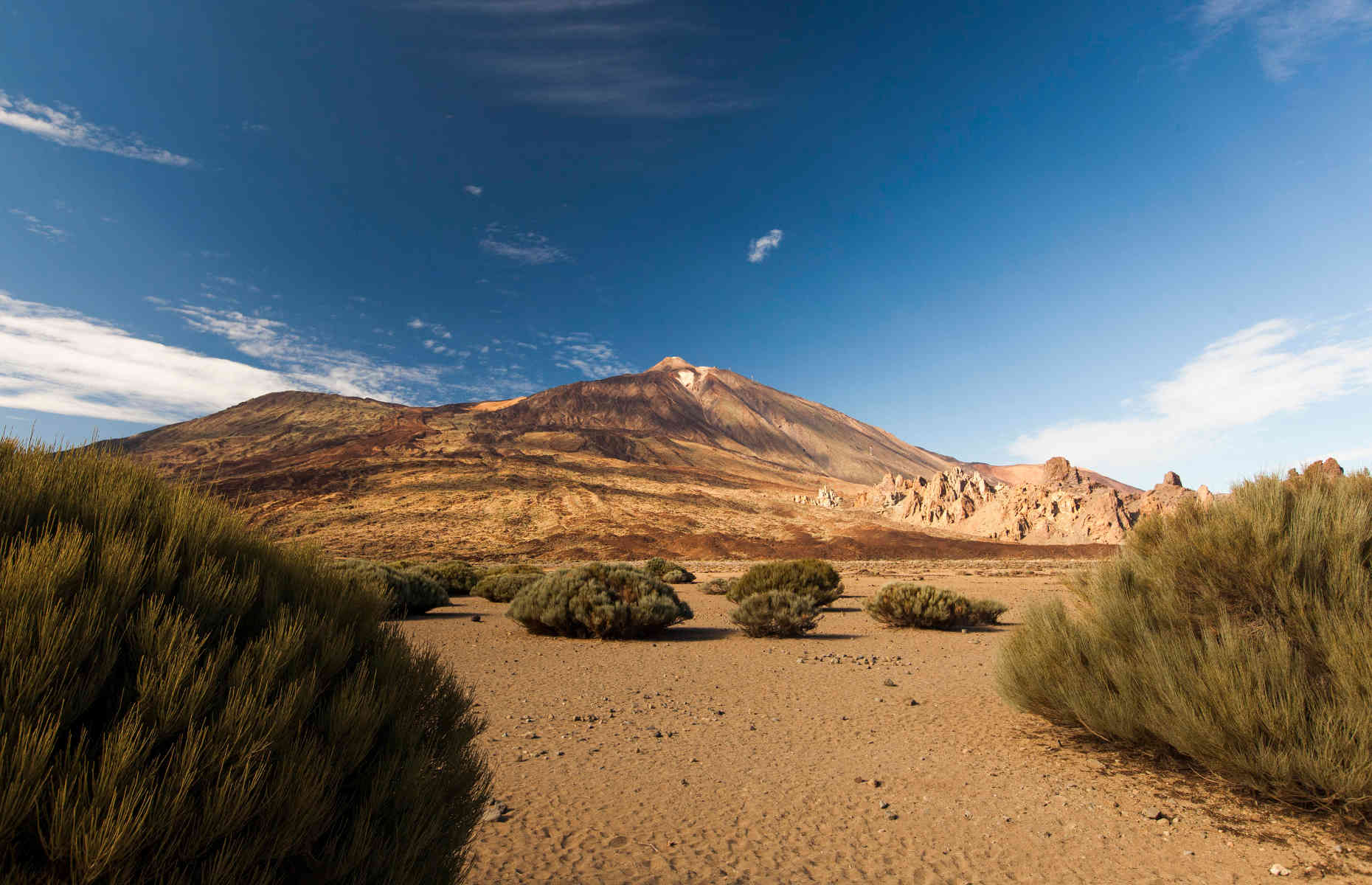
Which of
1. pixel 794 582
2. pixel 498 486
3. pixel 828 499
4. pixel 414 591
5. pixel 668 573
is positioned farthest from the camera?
pixel 828 499

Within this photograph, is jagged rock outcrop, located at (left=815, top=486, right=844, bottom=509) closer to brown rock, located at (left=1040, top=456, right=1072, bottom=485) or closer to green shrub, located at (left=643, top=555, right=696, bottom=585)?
brown rock, located at (left=1040, top=456, right=1072, bottom=485)

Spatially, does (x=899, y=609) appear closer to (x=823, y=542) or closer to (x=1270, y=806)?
(x=1270, y=806)

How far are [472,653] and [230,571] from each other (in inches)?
330

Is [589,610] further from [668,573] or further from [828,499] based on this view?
[828,499]

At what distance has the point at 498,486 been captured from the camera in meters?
58.8

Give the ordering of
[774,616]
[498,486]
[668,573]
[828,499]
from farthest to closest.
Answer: [828,499] < [498,486] < [668,573] < [774,616]

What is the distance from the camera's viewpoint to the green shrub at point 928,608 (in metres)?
13.3

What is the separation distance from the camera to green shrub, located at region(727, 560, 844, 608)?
16.2 metres

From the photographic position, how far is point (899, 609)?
43.9 ft

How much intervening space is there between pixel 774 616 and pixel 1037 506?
125 ft

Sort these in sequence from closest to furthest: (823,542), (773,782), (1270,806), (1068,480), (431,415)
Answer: (1270,806) < (773,782) < (823,542) < (1068,480) < (431,415)

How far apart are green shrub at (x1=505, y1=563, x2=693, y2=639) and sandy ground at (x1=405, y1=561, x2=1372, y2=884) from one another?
2.95m

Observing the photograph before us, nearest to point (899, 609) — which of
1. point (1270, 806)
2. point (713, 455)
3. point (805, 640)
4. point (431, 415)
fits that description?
point (805, 640)

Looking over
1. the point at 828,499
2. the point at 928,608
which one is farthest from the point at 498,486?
the point at 928,608
